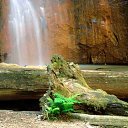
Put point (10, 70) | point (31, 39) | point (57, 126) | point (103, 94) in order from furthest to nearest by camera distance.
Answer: point (31, 39) < point (10, 70) < point (103, 94) < point (57, 126)

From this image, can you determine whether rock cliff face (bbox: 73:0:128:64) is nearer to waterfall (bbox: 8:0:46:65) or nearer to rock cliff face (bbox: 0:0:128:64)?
rock cliff face (bbox: 0:0:128:64)

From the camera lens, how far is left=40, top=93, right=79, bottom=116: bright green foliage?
3.74 metres

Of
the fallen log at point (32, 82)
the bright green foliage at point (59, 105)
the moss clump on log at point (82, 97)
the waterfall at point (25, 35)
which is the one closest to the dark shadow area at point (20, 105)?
the fallen log at point (32, 82)

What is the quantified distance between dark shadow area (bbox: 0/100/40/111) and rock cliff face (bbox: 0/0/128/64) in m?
5.74

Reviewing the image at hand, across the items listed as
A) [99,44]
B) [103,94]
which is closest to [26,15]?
[99,44]

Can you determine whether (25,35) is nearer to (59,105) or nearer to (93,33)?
(93,33)

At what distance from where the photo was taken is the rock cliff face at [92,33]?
11297 mm

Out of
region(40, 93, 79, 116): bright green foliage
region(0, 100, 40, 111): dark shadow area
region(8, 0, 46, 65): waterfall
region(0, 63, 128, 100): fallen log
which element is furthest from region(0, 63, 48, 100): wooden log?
region(8, 0, 46, 65): waterfall

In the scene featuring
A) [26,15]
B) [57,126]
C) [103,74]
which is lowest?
[57,126]

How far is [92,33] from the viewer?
1137 cm

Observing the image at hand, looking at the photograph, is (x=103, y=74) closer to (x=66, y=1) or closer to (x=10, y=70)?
(x=10, y=70)

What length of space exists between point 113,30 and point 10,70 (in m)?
7.10

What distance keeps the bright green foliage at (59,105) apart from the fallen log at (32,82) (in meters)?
1.06

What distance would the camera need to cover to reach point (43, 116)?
379 centimetres
